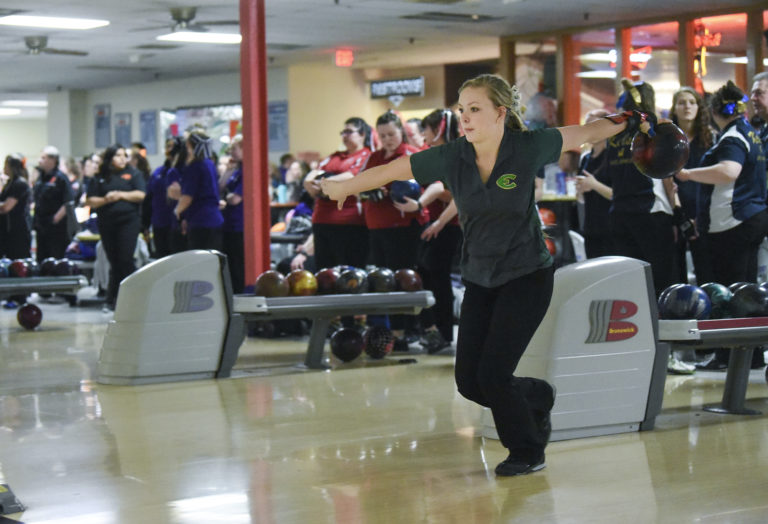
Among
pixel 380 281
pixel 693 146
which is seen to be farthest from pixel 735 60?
pixel 380 281

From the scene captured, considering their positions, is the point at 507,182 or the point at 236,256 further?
the point at 236,256

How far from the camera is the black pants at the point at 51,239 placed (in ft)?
35.4

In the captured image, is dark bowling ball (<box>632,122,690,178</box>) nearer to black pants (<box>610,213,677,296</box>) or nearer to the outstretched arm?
the outstretched arm

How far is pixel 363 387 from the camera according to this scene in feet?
19.3

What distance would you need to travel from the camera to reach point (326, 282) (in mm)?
6723

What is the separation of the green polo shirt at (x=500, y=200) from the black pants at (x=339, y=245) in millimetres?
3792

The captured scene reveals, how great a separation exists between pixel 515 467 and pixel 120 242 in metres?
6.36

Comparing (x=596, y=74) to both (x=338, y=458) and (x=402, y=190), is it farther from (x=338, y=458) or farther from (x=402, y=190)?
(x=338, y=458)

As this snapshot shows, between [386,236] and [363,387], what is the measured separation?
1.48 metres

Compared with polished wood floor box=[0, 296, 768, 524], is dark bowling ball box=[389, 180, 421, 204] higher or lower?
higher

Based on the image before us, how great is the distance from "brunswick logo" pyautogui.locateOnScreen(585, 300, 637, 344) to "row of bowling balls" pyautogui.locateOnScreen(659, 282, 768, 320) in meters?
0.44

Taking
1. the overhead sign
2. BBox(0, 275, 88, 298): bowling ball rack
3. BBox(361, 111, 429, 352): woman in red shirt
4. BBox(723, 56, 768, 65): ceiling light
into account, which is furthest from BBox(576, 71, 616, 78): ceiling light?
BBox(361, 111, 429, 352): woman in red shirt

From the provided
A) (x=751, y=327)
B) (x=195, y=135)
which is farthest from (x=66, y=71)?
(x=751, y=327)

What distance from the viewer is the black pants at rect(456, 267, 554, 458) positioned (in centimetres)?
363
